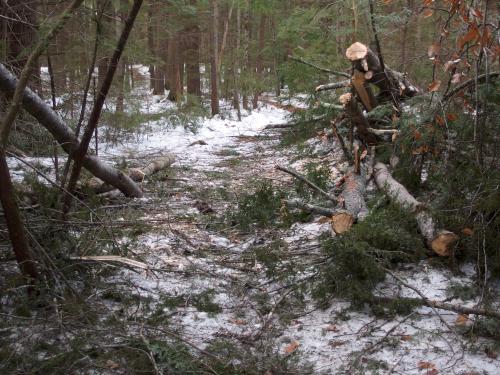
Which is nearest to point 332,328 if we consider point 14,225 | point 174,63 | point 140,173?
point 14,225

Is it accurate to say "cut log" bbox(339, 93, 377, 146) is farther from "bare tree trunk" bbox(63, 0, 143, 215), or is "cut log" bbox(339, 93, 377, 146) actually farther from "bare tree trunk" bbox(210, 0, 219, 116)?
"bare tree trunk" bbox(210, 0, 219, 116)

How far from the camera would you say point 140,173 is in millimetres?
7789

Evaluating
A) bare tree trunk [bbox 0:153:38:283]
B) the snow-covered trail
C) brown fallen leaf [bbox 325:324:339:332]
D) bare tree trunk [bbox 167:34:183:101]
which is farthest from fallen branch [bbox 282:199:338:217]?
bare tree trunk [bbox 167:34:183:101]

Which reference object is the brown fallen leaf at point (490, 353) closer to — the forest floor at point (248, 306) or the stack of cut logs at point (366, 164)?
the forest floor at point (248, 306)

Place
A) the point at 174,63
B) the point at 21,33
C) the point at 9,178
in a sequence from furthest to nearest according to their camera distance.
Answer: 1. the point at 174,63
2. the point at 21,33
3. the point at 9,178

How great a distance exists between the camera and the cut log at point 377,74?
21.7 ft

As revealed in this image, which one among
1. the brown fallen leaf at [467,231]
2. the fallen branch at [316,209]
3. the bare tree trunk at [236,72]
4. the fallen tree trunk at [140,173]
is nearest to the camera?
the brown fallen leaf at [467,231]

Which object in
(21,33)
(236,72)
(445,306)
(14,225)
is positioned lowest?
(445,306)

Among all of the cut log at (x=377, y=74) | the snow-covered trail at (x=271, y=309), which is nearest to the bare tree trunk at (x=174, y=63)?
the cut log at (x=377, y=74)

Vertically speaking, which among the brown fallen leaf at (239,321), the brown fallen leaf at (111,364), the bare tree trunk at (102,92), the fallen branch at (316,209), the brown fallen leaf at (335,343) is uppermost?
the bare tree trunk at (102,92)

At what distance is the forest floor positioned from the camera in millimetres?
3035

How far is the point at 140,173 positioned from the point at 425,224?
5.00 meters

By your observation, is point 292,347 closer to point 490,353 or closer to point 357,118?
point 490,353

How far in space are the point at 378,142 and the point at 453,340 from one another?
14.0 feet
